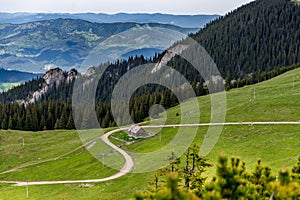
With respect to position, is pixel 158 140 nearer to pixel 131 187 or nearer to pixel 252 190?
pixel 131 187

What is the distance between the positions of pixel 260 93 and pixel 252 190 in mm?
109018

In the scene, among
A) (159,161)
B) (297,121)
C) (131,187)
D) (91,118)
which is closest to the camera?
(131,187)

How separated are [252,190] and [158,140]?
2968 inches

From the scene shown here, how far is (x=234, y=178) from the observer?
1708 cm

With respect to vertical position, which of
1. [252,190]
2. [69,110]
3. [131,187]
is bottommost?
[131,187]

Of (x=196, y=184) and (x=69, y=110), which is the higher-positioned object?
(x=69, y=110)

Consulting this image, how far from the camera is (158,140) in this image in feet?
306

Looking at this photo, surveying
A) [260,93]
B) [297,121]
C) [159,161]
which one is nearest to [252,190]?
[159,161]

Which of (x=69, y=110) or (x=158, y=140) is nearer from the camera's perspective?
(x=158, y=140)

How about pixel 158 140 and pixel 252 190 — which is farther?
pixel 158 140

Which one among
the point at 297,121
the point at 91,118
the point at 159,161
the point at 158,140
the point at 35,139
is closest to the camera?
the point at 159,161

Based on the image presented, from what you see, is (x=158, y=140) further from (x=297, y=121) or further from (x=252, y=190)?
(x=252, y=190)

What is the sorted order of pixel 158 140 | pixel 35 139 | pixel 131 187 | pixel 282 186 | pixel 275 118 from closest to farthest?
pixel 282 186 < pixel 131 187 < pixel 275 118 < pixel 158 140 < pixel 35 139

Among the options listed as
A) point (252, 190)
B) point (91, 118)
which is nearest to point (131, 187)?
point (252, 190)
